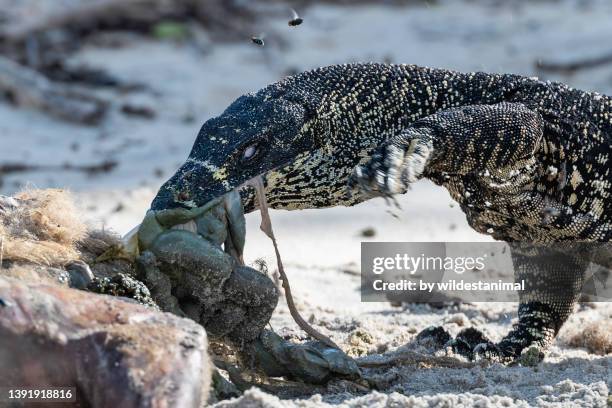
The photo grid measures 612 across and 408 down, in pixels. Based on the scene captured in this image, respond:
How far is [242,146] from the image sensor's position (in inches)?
177

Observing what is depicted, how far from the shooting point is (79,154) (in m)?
9.72

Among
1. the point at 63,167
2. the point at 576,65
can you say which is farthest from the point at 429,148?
the point at 576,65

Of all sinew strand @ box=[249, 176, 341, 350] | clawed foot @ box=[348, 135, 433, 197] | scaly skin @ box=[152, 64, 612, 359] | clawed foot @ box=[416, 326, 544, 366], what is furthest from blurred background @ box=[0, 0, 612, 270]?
sinew strand @ box=[249, 176, 341, 350]

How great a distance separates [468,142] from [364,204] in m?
3.76

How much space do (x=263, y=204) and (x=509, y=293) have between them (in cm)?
294

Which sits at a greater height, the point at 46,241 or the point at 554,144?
the point at 554,144

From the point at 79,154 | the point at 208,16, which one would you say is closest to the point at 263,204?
the point at 79,154

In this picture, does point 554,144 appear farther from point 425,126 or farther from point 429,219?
point 429,219

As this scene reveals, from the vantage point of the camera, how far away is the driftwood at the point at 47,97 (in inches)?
416

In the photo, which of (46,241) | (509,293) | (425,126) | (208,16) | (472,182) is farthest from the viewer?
(208,16)

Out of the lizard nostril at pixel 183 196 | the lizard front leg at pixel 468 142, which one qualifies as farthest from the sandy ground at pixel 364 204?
the lizard front leg at pixel 468 142

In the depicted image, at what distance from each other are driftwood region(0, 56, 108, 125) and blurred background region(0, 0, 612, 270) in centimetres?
1

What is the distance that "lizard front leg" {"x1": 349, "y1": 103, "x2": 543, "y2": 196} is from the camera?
4.45 metres

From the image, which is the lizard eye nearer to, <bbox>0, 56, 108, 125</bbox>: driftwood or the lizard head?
the lizard head
